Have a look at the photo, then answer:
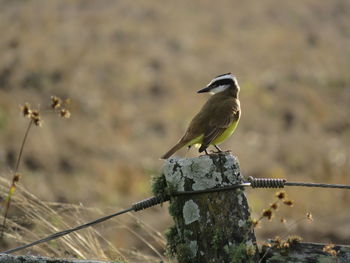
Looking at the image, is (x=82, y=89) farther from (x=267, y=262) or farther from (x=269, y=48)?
(x=267, y=262)

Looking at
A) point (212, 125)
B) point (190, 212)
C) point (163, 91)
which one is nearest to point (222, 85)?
point (212, 125)

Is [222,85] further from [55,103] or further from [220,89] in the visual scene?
[55,103]

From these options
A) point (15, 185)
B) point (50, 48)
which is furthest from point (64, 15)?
point (15, 185)

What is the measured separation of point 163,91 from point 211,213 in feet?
49.6

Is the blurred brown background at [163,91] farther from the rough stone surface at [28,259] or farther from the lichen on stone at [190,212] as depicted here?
the rough stone surface at [28,259]

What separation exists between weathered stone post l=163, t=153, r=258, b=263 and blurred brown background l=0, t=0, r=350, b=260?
15.4 feet

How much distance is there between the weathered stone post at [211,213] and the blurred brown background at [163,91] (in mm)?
4698

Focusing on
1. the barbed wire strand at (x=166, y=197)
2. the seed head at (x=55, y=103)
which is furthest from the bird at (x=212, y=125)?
the barbed wire strand at (x=166, y=197)

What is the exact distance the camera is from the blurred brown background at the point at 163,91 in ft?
42.5

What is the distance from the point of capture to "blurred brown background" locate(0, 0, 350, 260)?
12.9 meters

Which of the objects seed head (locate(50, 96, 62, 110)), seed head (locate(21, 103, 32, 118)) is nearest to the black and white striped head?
seed head (locate(50, 96, 62, 110))

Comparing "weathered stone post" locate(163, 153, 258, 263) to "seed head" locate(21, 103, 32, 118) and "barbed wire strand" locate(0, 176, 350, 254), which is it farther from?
"seed head" locate(21, 103, 32, 118)

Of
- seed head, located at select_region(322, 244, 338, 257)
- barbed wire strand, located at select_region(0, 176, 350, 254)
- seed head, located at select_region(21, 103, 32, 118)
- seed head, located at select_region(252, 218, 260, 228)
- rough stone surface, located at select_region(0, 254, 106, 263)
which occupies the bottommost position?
seed head, located at select_region(322, 244, 338, 257)

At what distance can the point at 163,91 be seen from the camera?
1828 centimetres
